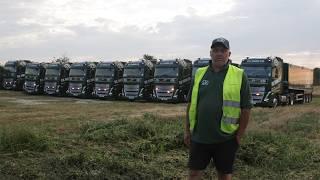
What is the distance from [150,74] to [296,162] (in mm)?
28948

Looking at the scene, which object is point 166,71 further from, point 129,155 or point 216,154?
point 216,154

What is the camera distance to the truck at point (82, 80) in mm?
42125

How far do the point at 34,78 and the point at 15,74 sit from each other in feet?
15.7

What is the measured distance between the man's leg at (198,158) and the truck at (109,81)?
34.2m

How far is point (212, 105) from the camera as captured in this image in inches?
227

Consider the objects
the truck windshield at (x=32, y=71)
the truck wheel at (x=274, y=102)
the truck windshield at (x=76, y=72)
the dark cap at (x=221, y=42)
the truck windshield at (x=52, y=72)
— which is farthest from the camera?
the truck windshield at (x=32, y=71)

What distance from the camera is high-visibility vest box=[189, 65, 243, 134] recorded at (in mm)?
5789

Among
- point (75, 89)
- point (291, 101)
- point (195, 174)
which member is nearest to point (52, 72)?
point (75, 89)

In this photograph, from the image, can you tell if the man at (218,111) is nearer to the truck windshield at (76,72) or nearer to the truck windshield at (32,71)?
the truck windshield at (76,72)

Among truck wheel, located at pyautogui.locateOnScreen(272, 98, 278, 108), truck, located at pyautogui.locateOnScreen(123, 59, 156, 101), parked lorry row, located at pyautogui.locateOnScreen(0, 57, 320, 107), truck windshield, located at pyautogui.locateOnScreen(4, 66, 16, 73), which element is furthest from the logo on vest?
truck windshield, located at pyautogui.locateOnScreen(4, 66, 16, 73)

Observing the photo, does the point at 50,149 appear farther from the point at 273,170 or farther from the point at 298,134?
the point at 298,134

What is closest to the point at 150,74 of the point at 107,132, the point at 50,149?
the point at 107,132

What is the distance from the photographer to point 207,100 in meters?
5.81

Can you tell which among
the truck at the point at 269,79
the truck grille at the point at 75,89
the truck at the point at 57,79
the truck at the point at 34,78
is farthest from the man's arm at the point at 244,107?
the truck at the point at 34,78
